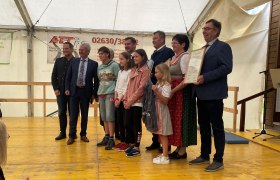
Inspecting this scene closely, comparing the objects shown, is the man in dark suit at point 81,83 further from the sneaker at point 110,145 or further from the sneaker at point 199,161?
the sneaker at point 199,161

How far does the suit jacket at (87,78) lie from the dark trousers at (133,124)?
2.68 ft

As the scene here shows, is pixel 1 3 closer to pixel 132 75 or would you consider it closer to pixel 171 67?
pixel 132 75

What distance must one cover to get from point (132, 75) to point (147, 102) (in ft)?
1.32

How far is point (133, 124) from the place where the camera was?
3230 millimetres

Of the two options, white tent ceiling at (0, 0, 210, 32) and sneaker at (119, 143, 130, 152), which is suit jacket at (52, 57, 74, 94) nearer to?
sneaker at (119, 143, 130, 152)

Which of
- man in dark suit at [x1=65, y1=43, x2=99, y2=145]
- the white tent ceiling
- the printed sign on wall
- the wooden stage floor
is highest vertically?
the white tent ceiling

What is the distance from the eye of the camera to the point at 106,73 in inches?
138

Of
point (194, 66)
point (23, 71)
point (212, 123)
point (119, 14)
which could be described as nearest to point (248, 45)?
point (119, 14)

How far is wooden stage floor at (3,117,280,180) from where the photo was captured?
8.59 ft

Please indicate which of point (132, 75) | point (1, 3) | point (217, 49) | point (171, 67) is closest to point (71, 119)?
point (132, 75)

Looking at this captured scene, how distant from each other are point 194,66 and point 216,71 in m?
0.25

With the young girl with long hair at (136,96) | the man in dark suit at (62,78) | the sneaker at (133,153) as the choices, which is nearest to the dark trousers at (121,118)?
the young girl with long hair at (136,96)

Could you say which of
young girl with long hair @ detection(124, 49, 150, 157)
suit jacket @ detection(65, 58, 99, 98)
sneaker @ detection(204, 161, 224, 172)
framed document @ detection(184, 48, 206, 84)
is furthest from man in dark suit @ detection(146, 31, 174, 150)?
sneaker @ detection(204, 161, 224, 172)

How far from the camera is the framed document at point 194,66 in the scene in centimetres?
271
